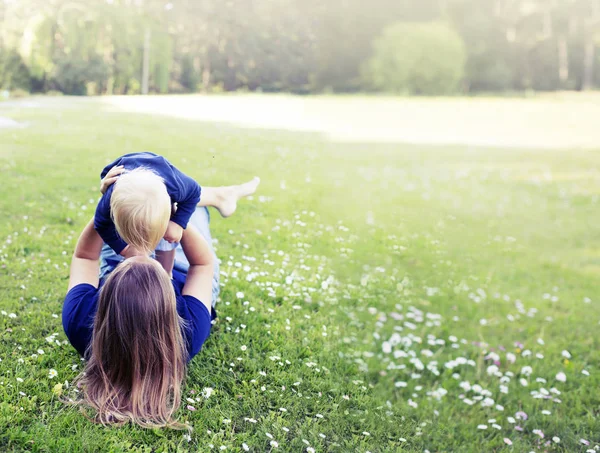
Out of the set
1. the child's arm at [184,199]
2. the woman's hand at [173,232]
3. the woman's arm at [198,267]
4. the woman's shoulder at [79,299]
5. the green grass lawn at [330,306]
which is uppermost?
the child's arm at [184,199]

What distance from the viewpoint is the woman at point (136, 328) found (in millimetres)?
2377

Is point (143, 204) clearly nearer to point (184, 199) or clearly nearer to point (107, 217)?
point (107, 217)

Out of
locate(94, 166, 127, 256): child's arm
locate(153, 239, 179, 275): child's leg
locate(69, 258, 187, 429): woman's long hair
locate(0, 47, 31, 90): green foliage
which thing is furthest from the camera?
locate(0, 47, 31, 90): green foliage

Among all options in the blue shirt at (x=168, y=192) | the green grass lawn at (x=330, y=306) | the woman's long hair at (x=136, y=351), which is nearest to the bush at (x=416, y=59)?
the green grass lawn at (x=330, y=306)

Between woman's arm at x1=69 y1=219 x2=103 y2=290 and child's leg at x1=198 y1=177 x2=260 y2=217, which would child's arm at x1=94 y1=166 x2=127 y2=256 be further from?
child's leg at x1=198 y1=177 x2=260 y2=217

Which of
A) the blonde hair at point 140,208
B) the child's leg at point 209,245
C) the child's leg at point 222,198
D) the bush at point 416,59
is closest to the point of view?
the blonde hair at point 140,208

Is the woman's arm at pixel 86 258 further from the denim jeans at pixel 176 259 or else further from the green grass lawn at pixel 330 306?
the green grass lawn at pixel 330 306

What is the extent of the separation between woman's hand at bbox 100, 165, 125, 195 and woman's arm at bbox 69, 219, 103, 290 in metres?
0.23

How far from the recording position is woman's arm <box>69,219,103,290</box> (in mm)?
2908

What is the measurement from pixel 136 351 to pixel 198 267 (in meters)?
0.65

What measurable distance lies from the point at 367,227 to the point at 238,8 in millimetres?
5647

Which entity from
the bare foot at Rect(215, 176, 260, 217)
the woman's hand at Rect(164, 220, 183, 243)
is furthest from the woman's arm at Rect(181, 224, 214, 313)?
the bare foot at Rect(215, 176, 260, 217)

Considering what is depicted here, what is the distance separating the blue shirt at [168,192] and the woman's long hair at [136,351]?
419mm

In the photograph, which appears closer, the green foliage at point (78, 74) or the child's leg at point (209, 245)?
the child's leg at point (209, 245)
